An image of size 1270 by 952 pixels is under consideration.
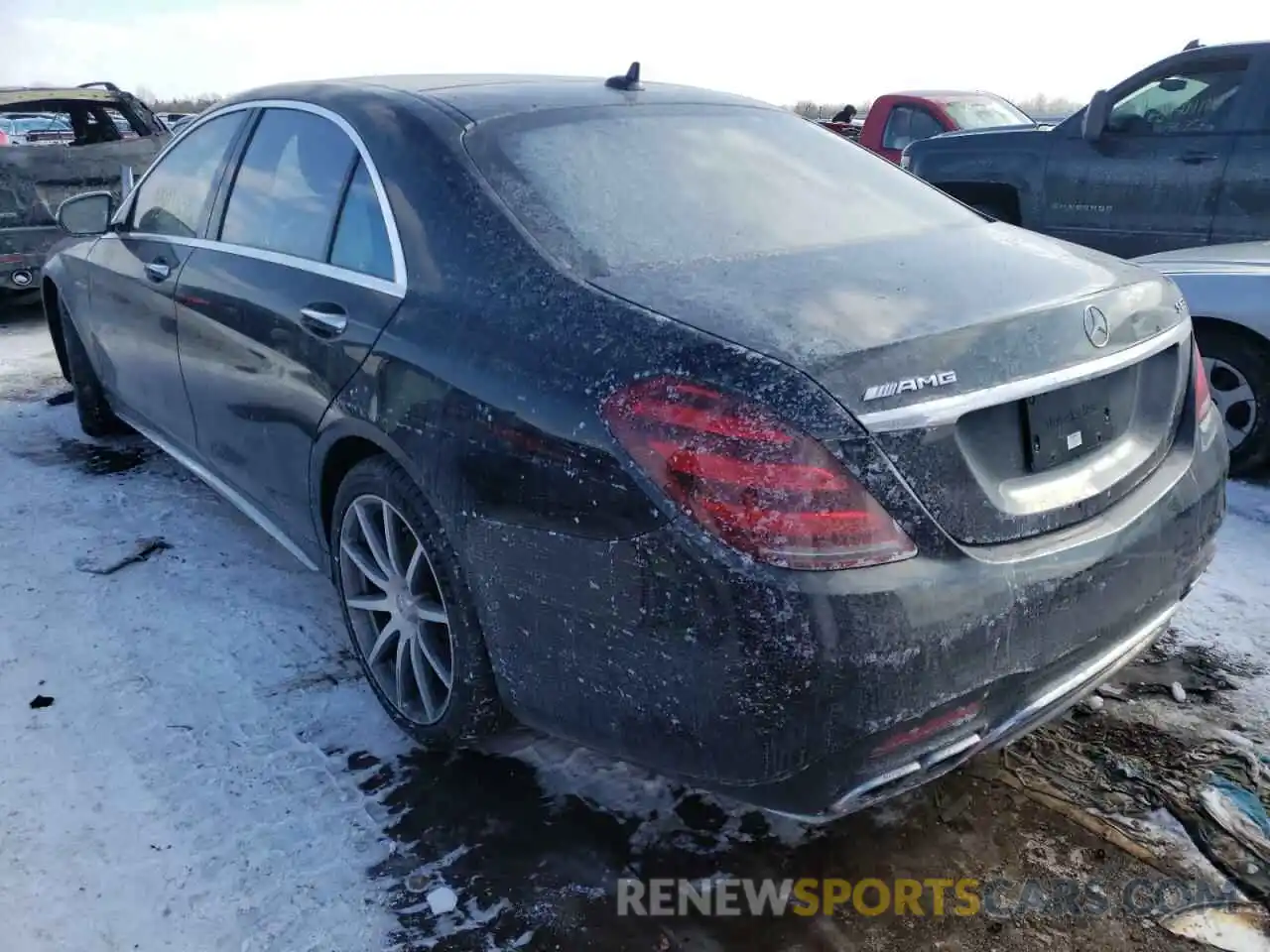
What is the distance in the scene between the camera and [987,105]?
10.8 m

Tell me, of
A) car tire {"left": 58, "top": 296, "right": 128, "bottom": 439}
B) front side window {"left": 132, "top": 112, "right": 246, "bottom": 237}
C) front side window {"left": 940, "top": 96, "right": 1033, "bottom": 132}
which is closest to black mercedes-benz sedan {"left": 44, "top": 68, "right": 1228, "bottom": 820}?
front side window {"left": 132, "top": 112, "right": 246, "bottom": 237}

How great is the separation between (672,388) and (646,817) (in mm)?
1140

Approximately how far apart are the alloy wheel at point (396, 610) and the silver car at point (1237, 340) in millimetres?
3447

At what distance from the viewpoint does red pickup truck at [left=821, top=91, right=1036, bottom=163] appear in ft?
33.7

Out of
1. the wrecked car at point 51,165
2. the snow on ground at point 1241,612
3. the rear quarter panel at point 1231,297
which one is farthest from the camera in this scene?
the wrecked car at point 51,165

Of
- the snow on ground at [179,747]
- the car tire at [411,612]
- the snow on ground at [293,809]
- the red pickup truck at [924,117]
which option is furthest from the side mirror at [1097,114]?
the car tire at [411,612]

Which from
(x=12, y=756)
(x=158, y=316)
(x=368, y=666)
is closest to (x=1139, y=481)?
(x=368, y=666)

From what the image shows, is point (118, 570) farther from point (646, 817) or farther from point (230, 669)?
point (646, 817)

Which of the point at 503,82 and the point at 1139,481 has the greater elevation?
the point at 503,82

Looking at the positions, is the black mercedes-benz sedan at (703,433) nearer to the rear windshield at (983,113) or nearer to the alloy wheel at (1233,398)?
the alloy wheel at (1233,398)

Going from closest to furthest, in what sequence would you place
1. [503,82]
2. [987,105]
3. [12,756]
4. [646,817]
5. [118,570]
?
1. [646,817]
2. [12,756]
3. [503,82]
4. [118,570]
5. [987,105]

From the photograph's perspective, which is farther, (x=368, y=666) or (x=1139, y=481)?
(x=368, y=666)

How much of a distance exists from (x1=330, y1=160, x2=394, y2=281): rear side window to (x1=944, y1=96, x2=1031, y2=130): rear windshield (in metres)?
8.80

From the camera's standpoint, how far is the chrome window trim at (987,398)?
1845mm
